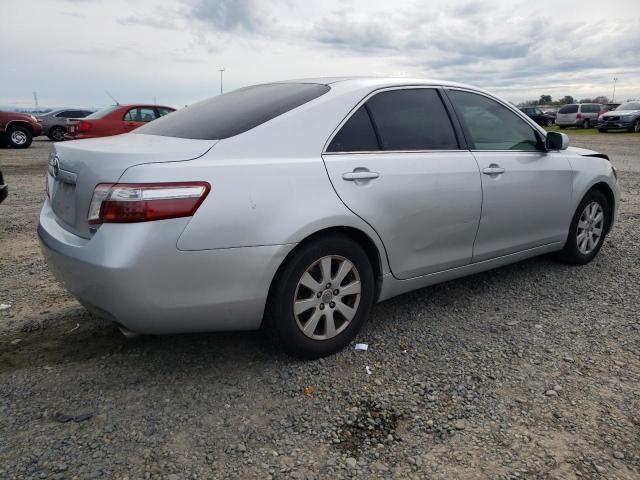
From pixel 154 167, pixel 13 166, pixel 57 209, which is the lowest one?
pixel 13 166

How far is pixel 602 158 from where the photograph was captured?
4793 millimetres

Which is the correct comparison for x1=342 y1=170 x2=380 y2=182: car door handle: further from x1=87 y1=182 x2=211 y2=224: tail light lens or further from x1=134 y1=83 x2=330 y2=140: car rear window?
x1=87 y1=182 x2=211 y2=224: tail light lens

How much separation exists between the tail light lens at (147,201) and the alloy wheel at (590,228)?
3.50m

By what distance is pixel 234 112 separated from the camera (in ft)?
10.3

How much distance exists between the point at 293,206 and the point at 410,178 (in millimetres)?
863

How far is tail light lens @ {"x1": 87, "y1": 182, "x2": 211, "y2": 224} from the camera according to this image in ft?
7.88

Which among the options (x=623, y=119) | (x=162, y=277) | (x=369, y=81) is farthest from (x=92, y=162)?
(x=623, y=119)

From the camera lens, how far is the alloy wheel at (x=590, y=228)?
464 cm

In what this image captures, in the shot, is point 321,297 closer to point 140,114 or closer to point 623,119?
point 140,114

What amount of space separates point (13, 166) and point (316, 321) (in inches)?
470

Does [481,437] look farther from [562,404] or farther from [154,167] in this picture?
[154,167]

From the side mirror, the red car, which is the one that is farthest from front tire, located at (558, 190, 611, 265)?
the red car

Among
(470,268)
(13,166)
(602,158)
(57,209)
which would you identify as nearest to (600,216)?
(602,158)

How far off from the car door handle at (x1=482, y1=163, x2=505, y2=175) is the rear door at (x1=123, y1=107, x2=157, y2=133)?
38.4 ft
